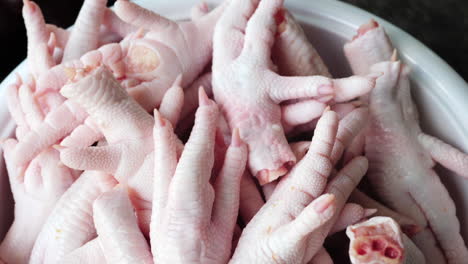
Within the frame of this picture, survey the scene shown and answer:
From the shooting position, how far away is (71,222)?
579 millimetres

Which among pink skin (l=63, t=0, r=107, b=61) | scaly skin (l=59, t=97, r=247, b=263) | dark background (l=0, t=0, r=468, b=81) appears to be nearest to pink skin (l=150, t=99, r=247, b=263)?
scaly skin (l=59, t=97, r=247, b=263)

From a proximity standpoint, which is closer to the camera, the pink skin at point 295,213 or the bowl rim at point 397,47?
the pink skin at point 295,213

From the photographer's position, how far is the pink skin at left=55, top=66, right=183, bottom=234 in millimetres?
543

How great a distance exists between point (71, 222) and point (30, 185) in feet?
0.28

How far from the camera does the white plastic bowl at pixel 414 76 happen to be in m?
0.65

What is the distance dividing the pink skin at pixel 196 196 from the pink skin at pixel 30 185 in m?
0.16

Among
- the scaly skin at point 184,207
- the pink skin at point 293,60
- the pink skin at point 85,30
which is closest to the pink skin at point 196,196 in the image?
the scaly skin at point 184,207

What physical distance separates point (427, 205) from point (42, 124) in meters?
0.48

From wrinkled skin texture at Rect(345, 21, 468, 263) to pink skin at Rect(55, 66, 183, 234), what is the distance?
10.3 inches

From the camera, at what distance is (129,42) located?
0.66m

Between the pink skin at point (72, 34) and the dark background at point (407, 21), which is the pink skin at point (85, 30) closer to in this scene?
the pink skin at point (72, 34)

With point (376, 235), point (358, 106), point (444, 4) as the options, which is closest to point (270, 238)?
point (376, 235)

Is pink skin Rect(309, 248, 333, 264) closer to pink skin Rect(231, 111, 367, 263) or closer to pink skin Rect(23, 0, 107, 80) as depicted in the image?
pink skin Rect(231, 111, 367, 263)

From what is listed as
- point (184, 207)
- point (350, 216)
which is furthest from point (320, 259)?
point (184, 207)
